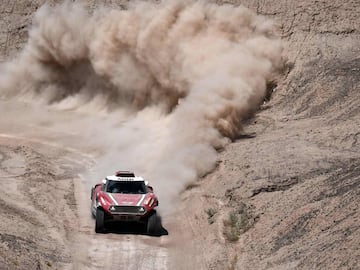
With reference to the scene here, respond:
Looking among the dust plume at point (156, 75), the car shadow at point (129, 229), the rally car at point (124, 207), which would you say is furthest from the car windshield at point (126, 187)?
the dust plume at point (156, 75)

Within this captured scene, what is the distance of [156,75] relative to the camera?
35.2 metres

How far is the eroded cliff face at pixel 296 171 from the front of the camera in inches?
619

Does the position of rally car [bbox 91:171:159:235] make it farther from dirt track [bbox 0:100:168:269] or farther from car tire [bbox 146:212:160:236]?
dirt track [bbox 0:100:168:269]

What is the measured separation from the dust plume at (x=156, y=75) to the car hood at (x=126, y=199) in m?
3.07

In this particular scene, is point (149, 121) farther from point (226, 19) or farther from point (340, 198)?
point (340, 198)

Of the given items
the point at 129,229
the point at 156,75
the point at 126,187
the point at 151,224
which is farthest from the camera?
the point at 156,75

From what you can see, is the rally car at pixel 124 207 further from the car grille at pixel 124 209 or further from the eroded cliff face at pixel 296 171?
the eroded cliff face at pixel 296 171

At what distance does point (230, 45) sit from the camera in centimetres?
3272

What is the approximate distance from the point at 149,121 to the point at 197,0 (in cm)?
650

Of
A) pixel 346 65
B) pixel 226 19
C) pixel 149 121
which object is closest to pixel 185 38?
pixel 226 19

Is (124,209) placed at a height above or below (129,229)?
above

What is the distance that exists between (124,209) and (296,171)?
16.6ft

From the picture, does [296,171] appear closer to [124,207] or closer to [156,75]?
[124,207]

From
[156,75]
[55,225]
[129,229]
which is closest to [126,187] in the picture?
[129,229]
